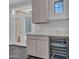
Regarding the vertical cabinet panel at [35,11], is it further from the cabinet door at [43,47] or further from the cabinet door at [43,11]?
the cabinet door at [43,47]

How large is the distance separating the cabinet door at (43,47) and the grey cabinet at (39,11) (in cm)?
72

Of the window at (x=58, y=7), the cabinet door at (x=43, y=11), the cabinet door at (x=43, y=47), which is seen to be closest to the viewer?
the cabinet door at (x=43, y=47)

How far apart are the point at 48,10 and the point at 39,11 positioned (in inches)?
14.9

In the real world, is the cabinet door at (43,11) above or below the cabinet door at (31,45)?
A: above

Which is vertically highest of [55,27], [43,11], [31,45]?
[43,11]

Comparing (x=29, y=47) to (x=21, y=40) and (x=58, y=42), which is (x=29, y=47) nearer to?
(x=21, y=40)

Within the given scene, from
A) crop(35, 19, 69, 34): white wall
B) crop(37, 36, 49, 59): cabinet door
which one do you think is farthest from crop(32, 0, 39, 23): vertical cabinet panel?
crop(37, 36, 49, 59): cabinet door

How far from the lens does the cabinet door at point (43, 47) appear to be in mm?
4090

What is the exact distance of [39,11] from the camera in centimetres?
482

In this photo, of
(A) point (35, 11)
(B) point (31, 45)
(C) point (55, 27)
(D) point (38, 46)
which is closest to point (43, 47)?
(D) point (38, 46)

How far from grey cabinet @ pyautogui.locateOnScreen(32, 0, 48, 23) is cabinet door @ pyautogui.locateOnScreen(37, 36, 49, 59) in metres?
0.72

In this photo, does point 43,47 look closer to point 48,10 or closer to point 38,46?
point 38,46

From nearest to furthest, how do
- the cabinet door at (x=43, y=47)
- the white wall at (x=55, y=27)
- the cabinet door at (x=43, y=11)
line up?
the cabinet door at (x=43, y=47)
the white wall at (x=55, y=27)
the cabinet door at (x=43, y=11)

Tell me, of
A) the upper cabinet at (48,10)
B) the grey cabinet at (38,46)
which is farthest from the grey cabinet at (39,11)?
the grey cabinet at (38,46)
